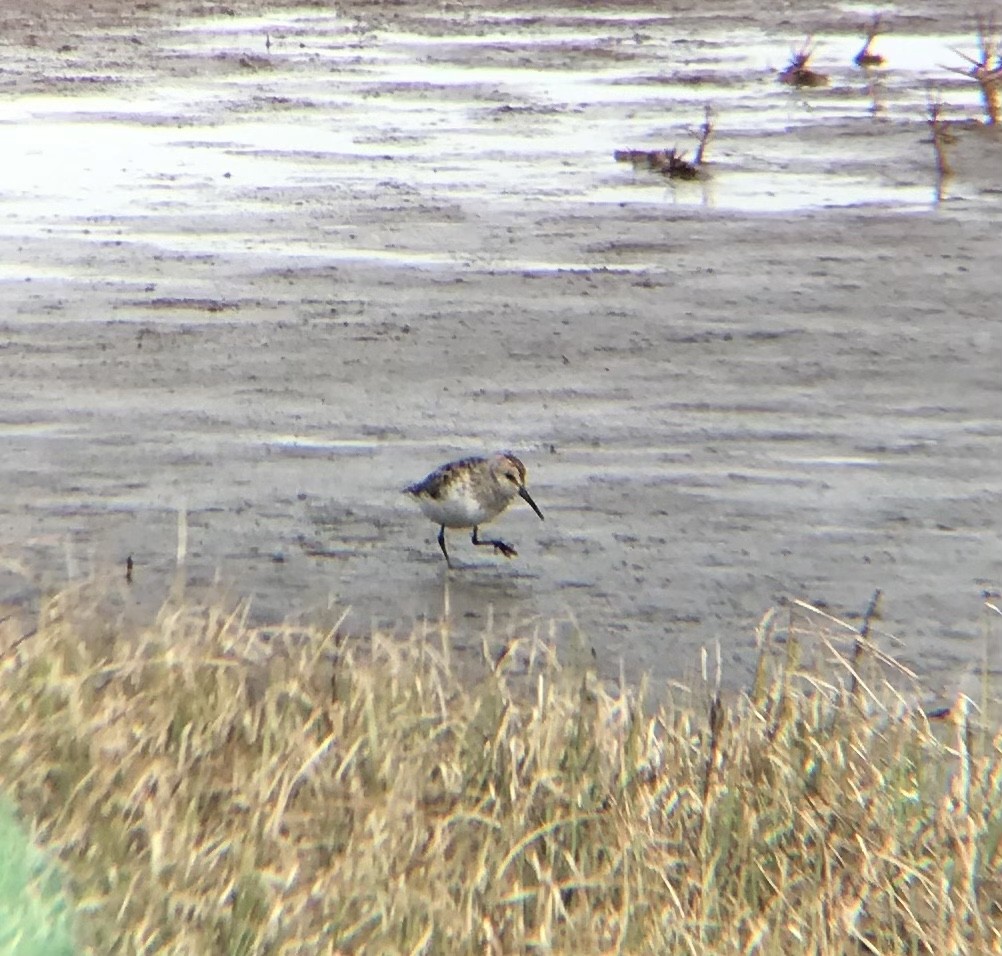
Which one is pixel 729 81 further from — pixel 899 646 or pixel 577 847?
pixel 577 847

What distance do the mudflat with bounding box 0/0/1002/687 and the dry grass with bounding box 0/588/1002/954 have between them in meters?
0.83

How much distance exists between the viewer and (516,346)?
40.1 feet

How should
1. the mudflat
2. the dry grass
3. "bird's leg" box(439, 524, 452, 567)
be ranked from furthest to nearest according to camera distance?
"bird's leg" box(439, 524, 452, 567) → the mudflat → the dry grass

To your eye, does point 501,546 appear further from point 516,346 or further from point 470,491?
Answer: point 516,346

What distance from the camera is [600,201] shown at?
1609cm

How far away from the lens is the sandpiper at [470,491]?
854 cm

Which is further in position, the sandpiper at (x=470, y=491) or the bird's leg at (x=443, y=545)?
the bird's leg at (x=443, y=545)

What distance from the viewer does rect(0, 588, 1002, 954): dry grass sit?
5453 mm

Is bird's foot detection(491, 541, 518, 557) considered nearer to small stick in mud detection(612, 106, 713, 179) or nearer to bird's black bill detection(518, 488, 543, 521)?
bird's black bill detection(518, 488, 543, 521)

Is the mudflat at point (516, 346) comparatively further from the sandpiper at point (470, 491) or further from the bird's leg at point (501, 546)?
the sandpiper at point (470, 491)

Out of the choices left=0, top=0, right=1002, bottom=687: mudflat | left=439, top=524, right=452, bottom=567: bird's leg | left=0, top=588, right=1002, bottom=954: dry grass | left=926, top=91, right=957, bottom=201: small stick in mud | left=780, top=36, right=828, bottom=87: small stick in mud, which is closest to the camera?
left=0, top=588, right=1002, bottom=954: dry grass

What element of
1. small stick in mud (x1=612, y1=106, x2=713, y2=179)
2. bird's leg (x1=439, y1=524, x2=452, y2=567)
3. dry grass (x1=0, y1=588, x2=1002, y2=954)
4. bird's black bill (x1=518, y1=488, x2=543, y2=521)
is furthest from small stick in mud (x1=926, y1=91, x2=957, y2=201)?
dry grass (x1=0, y1=588, x2=1002, y2=954)

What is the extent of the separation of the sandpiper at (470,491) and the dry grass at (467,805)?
1.84 metres

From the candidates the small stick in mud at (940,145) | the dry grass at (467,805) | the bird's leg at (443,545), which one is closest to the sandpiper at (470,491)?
the bird's leg at (443,545)
